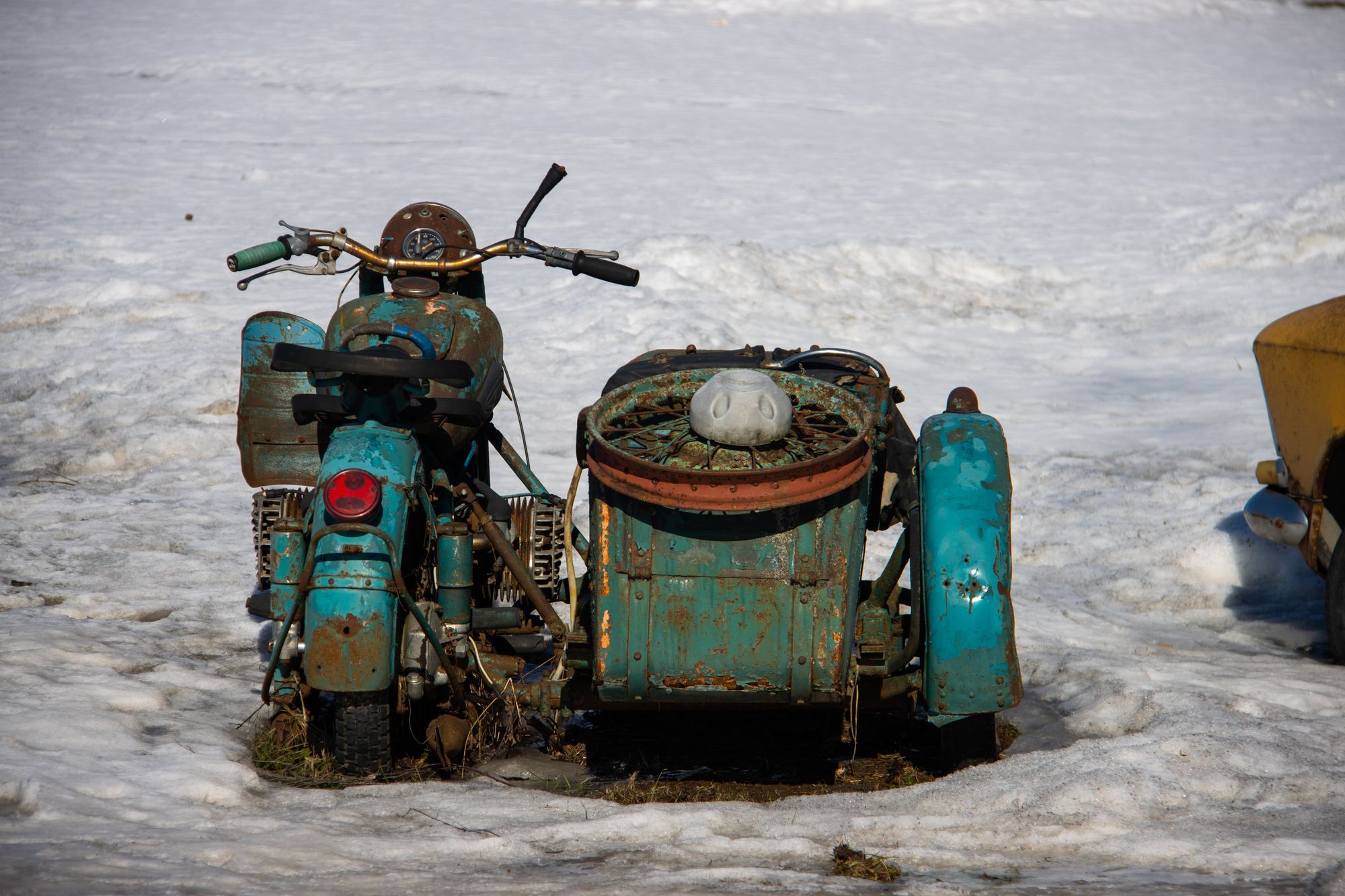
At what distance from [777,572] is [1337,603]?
345 cm

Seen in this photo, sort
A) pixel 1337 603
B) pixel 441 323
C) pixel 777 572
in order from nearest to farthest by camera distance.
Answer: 1. pixel 777 572
2. pixel 441 323
3. pixel 1337 603

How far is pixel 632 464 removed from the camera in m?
4.16

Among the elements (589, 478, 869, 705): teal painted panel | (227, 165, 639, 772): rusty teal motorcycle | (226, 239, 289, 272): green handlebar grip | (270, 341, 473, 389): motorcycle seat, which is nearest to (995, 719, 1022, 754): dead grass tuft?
(589, 478, 869, 705): teal painted panel

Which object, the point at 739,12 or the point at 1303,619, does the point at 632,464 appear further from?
the point at 739,12

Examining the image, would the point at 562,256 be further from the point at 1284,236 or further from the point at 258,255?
the point at 1284,236

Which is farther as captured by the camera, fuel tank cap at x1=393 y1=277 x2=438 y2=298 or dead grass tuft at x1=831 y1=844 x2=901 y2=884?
fuel tank cap at x1=393 y1=277 x2=438 y2=298

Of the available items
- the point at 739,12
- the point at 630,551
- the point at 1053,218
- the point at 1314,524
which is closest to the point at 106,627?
the point at 630,551

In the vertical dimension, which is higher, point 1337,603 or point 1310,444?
point 1310,444

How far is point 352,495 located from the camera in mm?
4215

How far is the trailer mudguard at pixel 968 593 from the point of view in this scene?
4344 mm

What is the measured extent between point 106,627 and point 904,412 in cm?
629

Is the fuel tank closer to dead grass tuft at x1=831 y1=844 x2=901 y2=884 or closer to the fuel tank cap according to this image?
the fuel tank cap

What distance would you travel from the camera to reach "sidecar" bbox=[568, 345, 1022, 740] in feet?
13.9

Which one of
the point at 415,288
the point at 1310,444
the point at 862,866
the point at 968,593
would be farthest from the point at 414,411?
the point at 1310,444
